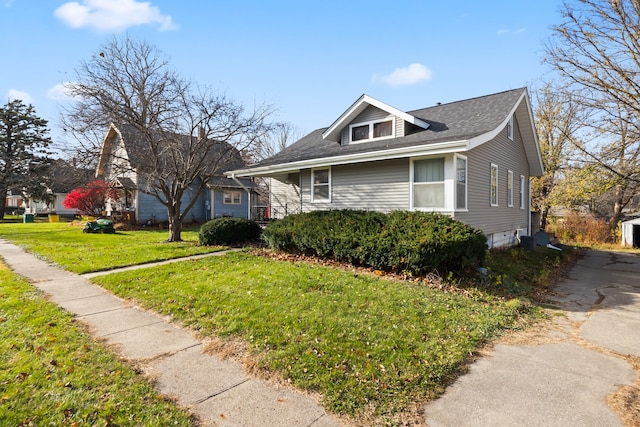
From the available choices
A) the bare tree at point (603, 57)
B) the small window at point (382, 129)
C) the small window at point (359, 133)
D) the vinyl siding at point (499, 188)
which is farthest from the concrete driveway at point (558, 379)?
the bare tree at point (603, 57)

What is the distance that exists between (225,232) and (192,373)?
355 inches

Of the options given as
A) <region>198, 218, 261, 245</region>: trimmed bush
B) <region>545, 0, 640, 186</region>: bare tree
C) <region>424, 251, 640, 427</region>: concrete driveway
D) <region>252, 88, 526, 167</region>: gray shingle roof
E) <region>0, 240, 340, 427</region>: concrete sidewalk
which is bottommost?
<region>424, 251, 640, 427</region>: concrete driveway

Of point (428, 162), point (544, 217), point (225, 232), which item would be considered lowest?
point (225, 232)

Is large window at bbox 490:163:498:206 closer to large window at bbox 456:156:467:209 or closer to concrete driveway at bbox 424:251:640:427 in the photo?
large window at bbox 456:156:467:209

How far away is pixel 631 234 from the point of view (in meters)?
16.6

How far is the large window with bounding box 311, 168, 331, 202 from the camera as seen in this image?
40.6 ft

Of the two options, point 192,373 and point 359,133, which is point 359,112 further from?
point 192,373

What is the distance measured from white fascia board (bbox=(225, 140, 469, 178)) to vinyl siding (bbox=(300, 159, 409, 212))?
2.55ft

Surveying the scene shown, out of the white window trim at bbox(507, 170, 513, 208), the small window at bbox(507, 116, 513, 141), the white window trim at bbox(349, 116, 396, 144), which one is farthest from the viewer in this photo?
the white window trim at bbox(507, 170, 513, 208)

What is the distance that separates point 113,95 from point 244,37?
5.43 m

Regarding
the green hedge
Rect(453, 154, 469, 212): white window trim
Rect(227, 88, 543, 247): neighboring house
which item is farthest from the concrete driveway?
Rect(227, 88, 543, 247): neighboring house

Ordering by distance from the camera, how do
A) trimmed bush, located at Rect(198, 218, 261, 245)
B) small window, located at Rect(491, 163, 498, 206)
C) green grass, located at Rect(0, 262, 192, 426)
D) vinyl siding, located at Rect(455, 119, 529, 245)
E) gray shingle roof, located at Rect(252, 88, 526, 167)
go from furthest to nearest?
trimmed bush, located at Rect(198, 218, 261, 245) < small window, located at Rect(491, 163, 498, 206) < vinyl siding, located at Rect(455, 119, 529, 245) < gray shingle roof, located at Rect(252, 88, 526, 167) < green grass, located at Rect(0, 262, 192, 426)

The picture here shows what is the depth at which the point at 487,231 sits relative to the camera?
37.4ft

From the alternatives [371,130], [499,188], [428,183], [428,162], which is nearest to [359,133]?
[371,130]
